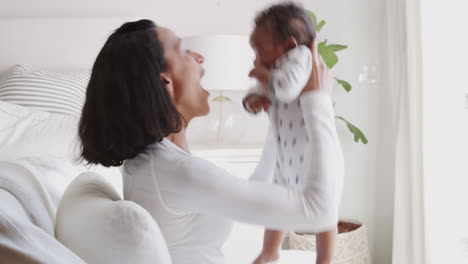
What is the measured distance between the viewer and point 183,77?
85 centimetres

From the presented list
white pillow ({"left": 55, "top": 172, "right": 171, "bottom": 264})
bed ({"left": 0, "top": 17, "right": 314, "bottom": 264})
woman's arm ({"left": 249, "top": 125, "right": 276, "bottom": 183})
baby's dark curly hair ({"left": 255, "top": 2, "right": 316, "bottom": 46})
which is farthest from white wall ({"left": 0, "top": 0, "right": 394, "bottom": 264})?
white pillow ({"left": 55, "top": 172, "right": 171, "bottom": 264})

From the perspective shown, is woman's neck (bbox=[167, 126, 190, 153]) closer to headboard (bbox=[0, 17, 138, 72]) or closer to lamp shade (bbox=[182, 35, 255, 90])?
lamp shade (bbox=[182, 35, 255, 90])

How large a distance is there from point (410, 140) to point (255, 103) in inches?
73.2

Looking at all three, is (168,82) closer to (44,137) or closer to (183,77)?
(183,77)

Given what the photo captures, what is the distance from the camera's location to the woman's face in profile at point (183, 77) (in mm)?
817

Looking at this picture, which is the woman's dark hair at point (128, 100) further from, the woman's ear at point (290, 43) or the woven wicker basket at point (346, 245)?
the woven wicker basket at point (346, 245)

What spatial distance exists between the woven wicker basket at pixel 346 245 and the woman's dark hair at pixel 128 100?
1959 mm

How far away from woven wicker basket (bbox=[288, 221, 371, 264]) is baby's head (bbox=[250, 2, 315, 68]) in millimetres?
1811

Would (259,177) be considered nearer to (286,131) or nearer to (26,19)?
(286,131)

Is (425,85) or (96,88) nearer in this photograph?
(96,88)

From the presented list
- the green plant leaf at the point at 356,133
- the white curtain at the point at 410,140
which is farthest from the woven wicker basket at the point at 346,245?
the green plant leaf at the point at 356,133

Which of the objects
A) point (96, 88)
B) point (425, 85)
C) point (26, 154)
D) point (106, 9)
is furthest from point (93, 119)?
point (106, 9)

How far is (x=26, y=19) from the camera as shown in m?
2.74

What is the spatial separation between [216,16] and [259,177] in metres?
2.31
